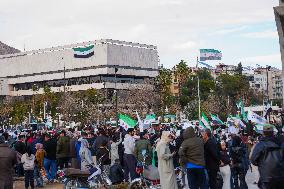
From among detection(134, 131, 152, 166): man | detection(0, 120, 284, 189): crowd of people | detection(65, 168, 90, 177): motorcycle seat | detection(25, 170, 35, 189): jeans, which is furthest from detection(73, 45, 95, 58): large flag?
detection(65, 168, 90, 177): motorcycle seat

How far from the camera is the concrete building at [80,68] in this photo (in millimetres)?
128000

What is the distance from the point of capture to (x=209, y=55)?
12062 centimetres

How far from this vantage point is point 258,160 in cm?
908

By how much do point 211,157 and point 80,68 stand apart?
12077 centimetres

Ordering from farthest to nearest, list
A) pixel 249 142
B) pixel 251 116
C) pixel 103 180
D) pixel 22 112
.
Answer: pixel 22 112, pixel 251 116, pixel 249 142, pixel 103 180

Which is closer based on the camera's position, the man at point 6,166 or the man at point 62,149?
the man at point 6,166

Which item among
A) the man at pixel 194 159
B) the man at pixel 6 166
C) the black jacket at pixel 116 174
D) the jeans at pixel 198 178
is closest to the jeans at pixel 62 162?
the black jacket at pixel 116 174

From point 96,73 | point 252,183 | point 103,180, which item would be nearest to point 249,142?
point 252,183

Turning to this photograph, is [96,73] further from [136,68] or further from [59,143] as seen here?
[59,143]

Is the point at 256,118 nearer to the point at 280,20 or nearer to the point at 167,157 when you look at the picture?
the point at 167,157

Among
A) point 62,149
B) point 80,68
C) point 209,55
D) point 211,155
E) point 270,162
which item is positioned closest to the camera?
point 270,162

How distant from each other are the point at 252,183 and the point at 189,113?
239ft

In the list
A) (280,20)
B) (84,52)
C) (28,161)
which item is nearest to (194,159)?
(28,161)

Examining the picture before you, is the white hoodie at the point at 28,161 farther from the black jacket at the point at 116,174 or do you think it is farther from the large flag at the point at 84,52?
the large flag at the point at 84,52
